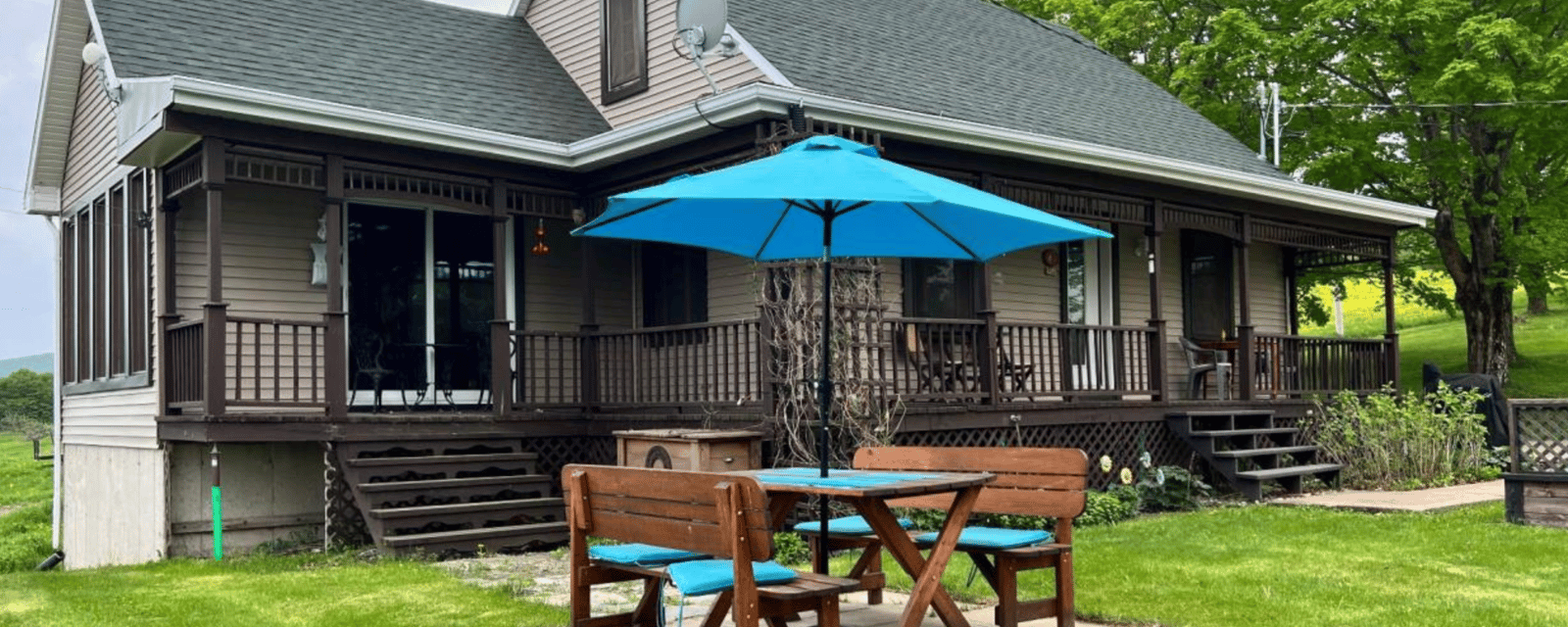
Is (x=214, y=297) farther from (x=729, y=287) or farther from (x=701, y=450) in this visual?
(x=729, y=287)

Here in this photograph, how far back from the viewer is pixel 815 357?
33.2 feet

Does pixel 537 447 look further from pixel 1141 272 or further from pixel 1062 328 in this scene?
pixel 1141 272

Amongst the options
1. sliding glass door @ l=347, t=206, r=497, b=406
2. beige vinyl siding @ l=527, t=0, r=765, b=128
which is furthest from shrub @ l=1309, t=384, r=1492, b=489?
sliding glass door @ l=347, t=206, r=497, b=406

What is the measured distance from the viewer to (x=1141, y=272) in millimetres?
15938

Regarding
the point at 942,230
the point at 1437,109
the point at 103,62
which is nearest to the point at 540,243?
the point at 103,62

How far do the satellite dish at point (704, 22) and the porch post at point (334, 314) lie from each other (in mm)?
2993

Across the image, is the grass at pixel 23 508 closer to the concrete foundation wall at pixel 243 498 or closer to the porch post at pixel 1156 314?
the concrete foundation wall at pixel 243 498

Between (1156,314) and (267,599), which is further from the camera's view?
(1156,314)

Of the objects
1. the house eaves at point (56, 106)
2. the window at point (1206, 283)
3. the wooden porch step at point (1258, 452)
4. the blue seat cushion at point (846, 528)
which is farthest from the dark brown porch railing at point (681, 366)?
the window at point (1206, 283)

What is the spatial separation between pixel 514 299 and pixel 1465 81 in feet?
48.1

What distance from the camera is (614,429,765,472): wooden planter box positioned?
958cm

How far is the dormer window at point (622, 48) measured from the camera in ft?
43.7

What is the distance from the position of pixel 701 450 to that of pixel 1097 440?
4656 mm

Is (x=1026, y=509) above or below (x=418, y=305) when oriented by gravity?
below
